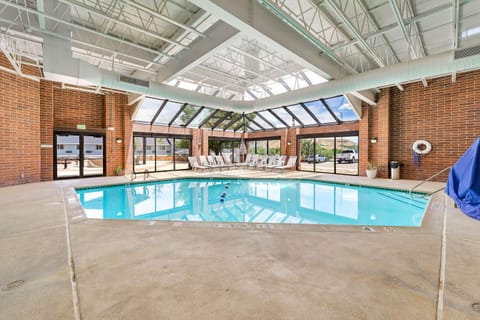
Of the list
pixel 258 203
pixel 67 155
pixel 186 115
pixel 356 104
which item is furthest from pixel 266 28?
pixel 67 155

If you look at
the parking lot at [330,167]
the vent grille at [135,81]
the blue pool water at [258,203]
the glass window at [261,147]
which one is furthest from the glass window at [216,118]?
the vent grille at [135,81]

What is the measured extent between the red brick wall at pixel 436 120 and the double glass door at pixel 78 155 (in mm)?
12658

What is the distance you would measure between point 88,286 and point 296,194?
20.2 ft

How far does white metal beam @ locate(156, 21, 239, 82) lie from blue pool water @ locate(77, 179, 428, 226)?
372cm

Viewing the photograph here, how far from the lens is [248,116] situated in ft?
43.6

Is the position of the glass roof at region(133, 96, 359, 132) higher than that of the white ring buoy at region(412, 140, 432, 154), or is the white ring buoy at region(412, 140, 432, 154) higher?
the glass roof at region(133, 96, 359, 132)

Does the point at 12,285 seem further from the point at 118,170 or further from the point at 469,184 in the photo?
the point at 118,170

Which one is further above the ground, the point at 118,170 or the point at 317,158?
the point at 317,158

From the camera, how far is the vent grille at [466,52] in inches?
164

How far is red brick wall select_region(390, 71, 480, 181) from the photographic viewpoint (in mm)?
7152

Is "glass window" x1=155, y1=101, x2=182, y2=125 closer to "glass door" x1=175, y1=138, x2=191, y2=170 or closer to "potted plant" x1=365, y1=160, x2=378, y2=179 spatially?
"glass door" x1=175, y1=138, x2=191, y2=170

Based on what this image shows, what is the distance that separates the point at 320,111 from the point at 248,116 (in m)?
4.43

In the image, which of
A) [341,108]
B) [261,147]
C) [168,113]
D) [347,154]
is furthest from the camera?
[261,147]

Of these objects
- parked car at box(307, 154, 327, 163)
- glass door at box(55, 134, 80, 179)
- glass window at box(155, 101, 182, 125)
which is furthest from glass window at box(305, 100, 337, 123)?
glass door at box(55, 134, 80, 179)
